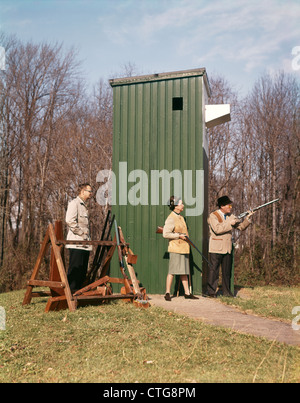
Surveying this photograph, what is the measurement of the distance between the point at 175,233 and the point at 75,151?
392 inches

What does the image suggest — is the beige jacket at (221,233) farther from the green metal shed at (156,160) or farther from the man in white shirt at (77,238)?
the man in white shirt at (77,238)

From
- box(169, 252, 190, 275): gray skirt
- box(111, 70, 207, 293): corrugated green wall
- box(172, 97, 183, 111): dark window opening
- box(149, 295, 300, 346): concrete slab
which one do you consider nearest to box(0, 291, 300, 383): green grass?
box(149, 295, 300, 346): concrete slab

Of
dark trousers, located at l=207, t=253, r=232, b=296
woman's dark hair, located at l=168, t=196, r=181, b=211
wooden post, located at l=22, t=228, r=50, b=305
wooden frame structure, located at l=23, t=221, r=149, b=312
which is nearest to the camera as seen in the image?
wooden frame structure, located at l=23, t=221, r=149, b=312

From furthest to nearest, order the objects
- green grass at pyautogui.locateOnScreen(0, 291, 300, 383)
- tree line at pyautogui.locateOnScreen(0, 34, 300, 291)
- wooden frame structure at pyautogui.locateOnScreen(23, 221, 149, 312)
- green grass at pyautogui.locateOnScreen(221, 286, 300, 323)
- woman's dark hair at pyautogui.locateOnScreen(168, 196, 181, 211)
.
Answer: tree line at pyautogui.locateOnScreen(0, 34, 300, 291) < woman's dark hair at pyautogui.locateOnScreen(168, 196, 181, 211) < green grass at pyautogui.locateOnScreen(221, 286, 300, 323) < wooden frame structure at pyautogui.locateOnScreen(23, 221, 149, 312) < green grass at pyautogui.locateOnScreen(0, 291, 300, 383)

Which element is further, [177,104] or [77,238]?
[177,104]

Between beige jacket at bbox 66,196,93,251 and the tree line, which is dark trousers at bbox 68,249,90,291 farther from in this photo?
the tree line

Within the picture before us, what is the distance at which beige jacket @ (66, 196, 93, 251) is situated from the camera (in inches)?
299

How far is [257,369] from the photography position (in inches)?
164

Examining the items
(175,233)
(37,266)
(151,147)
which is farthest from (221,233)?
(37,266)

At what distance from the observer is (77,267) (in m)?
7.63

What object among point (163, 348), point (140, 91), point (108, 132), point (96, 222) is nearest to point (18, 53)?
point (108, 132)

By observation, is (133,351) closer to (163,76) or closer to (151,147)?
(151,147)

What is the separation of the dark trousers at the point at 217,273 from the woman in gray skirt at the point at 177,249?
0.60m

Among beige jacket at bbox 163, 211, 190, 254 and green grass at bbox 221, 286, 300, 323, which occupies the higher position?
beige jacket at bbox 163, 211, 190, 254
